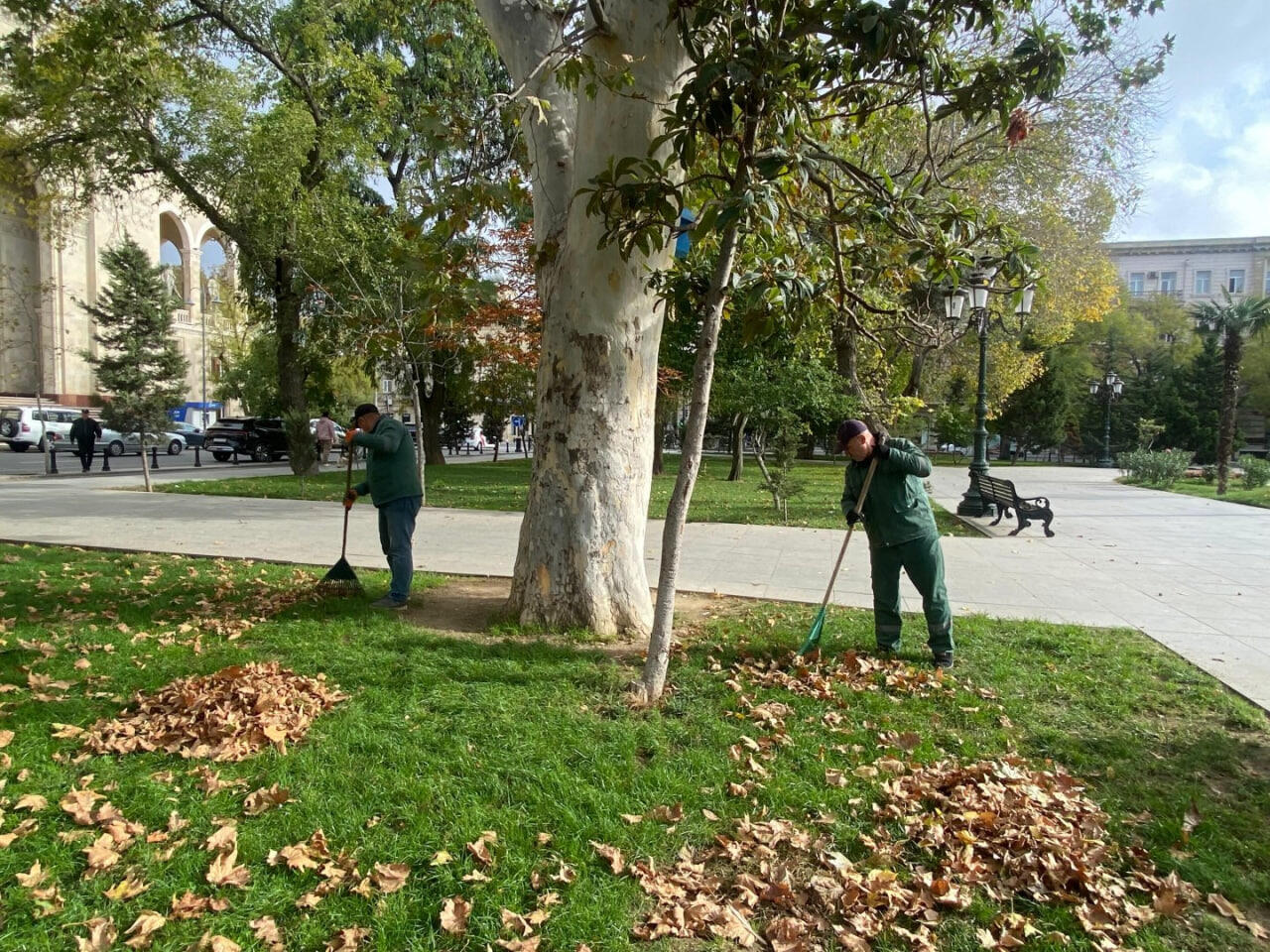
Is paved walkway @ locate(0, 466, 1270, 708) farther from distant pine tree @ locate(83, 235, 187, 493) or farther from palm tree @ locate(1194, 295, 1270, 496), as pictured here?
palm tree @ locate(1194, 295, 1270, 496)

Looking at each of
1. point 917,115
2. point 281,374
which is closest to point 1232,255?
point 917,115

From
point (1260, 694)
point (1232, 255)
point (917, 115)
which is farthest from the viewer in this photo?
point (1232, 255)

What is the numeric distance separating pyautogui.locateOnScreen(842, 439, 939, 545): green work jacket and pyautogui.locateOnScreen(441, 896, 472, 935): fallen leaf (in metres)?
3.33

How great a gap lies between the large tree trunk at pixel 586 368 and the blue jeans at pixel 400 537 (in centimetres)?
105

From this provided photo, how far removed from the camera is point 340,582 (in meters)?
6.66

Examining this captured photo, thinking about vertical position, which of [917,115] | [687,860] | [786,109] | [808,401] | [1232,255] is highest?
[1232,255]

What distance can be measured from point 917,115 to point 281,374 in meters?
16.2

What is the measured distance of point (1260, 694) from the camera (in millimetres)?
4633

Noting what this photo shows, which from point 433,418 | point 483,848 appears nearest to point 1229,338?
point 433,418

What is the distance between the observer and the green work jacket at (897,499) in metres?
4.88

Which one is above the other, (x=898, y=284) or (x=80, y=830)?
(x=898, y=284)

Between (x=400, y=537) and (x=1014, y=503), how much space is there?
10.1 meters

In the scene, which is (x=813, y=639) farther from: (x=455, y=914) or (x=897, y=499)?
(x=455, y=914)

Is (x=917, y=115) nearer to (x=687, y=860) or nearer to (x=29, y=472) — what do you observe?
(x=687, y=860)
